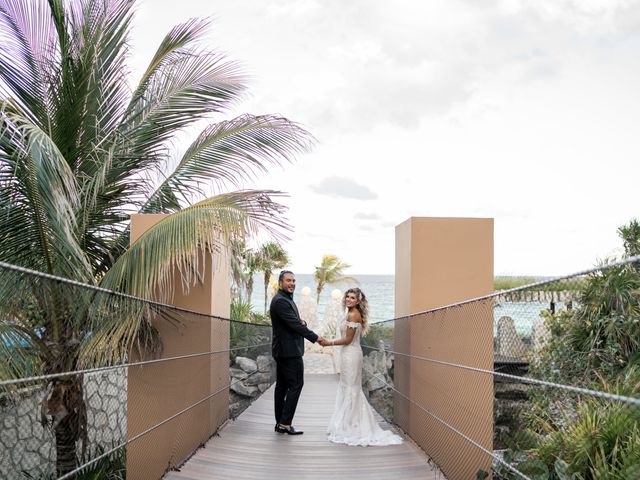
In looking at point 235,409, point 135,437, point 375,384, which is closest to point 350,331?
point 375,384

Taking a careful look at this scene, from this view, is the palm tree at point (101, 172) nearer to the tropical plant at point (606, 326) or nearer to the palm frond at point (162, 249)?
the palm frond at point (162, 249)

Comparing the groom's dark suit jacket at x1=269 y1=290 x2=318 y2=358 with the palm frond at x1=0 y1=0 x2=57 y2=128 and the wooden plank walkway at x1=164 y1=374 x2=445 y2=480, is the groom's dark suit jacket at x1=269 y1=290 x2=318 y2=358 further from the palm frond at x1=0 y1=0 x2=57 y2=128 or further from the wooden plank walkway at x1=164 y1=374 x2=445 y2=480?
the palm frond at x1=0 y1=0 x2=57 y2=128

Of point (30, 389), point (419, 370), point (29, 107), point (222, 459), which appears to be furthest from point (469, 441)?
point (29, 107)

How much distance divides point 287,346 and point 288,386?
50 centimetres

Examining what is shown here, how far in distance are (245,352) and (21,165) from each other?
4992mm

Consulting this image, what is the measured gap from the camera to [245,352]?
38.0 feet

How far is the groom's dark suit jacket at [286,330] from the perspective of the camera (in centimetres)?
965

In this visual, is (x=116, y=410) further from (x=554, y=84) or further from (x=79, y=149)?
(x=554, y=84)

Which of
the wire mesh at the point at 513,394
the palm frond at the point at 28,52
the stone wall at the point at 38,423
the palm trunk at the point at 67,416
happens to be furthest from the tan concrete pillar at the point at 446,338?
the palm frond at the point at 28,52

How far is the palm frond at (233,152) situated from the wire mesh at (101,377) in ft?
7.39

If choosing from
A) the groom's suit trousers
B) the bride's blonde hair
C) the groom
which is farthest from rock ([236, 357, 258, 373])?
the bride's blonde hair

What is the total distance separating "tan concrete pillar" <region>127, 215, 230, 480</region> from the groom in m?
0.69

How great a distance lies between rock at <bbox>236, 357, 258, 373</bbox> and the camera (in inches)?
441

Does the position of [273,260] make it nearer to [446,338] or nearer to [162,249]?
[162,249]
